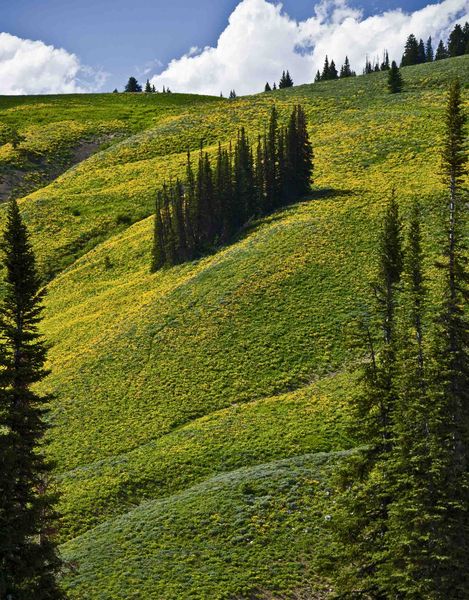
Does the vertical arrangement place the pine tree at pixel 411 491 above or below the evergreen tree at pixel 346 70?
below

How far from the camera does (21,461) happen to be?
1780 centimetres

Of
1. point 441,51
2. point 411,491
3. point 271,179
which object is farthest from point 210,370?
point 441,51

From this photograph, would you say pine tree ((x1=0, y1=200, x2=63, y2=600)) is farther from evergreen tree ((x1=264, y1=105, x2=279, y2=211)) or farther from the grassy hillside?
evergreen tree ((x1=264, y1=105, x2=279, y2=211))

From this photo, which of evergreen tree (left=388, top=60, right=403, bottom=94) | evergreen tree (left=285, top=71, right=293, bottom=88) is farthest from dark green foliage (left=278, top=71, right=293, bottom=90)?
evergreen tree (left=388, top=60, right=403, bottom=94)

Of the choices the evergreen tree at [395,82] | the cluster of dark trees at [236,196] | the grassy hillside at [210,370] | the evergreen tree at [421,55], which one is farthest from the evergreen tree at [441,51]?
the cluster of dark trees at [236,196]

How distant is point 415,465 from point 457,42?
17129 cm

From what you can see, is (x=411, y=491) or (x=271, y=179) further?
(x=271, y=179)

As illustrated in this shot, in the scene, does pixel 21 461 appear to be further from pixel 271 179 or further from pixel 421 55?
pixel 421 55

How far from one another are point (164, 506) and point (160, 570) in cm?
534

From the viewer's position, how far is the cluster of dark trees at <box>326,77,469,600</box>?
54.6ft

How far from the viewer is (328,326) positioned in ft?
153

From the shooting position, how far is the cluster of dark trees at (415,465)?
54.6ft

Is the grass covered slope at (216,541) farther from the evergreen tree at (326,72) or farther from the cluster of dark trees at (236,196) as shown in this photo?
the evergreen tree at (326,72)

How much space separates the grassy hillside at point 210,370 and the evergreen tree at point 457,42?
234 ft
